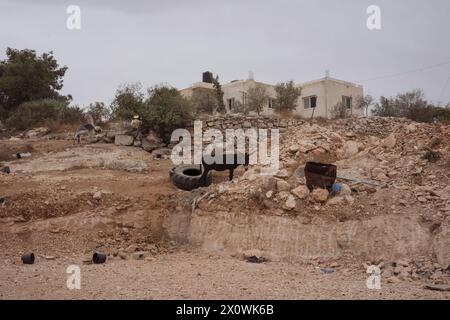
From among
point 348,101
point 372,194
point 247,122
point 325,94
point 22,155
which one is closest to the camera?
point 372,194

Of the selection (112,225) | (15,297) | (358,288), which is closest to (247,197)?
(112,225)

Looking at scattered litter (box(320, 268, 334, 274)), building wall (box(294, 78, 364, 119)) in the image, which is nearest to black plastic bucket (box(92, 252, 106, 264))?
scattered litter (box(320, 268, 334, 274))

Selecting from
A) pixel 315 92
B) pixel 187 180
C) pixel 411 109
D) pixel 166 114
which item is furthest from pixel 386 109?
pixel 187 180

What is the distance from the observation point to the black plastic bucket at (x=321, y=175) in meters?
6.43

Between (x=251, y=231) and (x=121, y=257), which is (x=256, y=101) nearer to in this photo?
(x=251, y=231)

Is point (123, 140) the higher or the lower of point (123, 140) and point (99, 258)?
the higher

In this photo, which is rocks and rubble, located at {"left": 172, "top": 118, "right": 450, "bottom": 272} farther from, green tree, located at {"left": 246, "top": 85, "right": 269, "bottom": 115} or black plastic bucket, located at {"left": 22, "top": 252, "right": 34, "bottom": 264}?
green tree, located at {"left": 246, "top": 85, "right": 269, "bottom": 115}

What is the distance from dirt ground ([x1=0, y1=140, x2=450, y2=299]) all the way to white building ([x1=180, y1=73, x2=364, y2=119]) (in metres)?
14.8

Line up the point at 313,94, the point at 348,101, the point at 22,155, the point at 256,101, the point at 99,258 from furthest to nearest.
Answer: the point at 348,101
the point at 313,94
the point at 256,101
the point at 22,155
the point at 99,258

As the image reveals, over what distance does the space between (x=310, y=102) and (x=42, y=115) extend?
46.9 feet

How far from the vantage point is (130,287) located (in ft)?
13.9

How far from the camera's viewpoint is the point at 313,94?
80.3 ft

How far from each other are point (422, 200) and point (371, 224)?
2.67 ft

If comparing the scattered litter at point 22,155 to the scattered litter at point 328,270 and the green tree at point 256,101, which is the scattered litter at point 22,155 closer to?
the green tree at point 256,101
